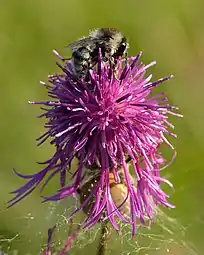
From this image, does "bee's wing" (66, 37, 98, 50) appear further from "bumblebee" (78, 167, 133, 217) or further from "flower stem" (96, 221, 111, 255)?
"flower stem" (96, 221, 111, 255)

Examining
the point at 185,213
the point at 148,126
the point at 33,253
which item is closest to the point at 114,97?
the point at 148,126

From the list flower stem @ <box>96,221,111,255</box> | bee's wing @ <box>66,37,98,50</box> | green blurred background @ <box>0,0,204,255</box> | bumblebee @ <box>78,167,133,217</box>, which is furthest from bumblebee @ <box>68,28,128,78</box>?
green blurred background @ <box>0,0,204,255</box>

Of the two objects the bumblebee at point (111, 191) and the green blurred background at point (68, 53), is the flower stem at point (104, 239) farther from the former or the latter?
the green blurred background at point (68, 53)

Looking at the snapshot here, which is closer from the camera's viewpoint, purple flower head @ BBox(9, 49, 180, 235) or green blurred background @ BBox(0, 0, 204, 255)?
purple flower head @ BBox(9, 49, 180, 235)

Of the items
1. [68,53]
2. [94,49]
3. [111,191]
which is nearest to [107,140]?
[111,191]

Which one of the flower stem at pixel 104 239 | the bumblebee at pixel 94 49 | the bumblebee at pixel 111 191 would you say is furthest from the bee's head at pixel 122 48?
the flower stem at pixel 104 239

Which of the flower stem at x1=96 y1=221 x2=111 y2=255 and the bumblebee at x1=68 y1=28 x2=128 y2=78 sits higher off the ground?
the bumblebee at x1=68 y1=28 x2=128 y2=78
